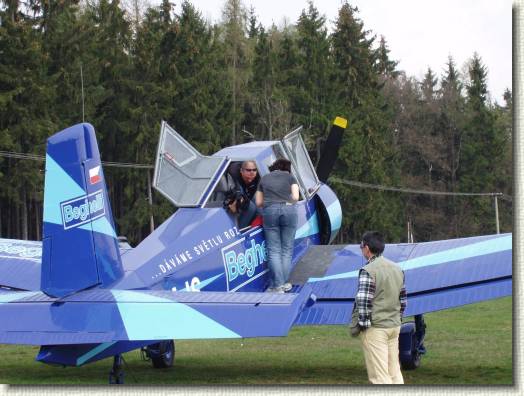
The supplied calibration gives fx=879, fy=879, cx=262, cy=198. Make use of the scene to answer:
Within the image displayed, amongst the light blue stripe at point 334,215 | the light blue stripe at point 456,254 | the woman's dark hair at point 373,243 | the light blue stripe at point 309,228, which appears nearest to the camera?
the woman's dark hair at point 373,243

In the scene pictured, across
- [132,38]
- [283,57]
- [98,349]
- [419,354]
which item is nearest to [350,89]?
[283,57]

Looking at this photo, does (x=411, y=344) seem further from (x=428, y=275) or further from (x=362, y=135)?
(x=362, y=135)

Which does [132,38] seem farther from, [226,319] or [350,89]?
[226,319]

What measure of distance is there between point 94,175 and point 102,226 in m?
0.40

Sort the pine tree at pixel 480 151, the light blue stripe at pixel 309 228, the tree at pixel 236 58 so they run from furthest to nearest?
the tree at pixel 236 58 → the pine tree at pixel 480 151 → the light blue stripe at pixel 309 228

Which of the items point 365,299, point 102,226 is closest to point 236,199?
point 102,226

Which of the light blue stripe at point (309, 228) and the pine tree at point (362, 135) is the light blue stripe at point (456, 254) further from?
the pine tree at point (362, 135)

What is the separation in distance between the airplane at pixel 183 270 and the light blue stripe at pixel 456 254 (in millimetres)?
18

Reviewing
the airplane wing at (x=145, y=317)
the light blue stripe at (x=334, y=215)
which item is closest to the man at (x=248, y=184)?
the light blue stripe at (x=334, y=215)

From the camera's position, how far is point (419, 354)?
8758 mm

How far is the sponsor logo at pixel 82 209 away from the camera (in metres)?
6.60

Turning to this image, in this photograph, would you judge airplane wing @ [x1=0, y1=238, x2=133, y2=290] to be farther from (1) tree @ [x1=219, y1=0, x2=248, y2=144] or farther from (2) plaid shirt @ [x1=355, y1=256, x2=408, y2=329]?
(1) tree @ [x1=219, y1=0, x2=248, y2=144]

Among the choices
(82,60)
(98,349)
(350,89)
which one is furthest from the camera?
(350,89)

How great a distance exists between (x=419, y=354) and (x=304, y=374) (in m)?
1.29
